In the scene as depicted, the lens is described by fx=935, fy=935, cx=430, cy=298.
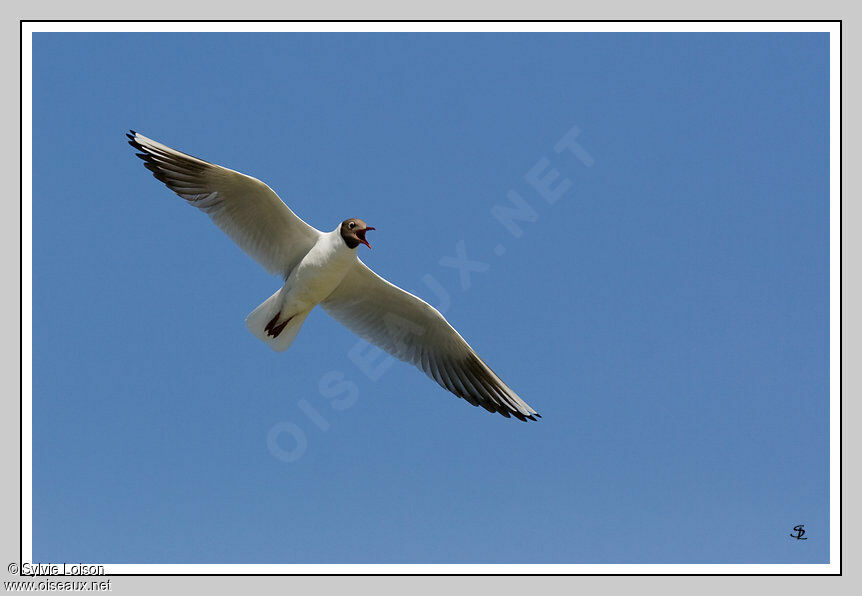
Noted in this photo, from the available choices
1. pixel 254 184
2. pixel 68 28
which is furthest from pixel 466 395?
pixel 68 28

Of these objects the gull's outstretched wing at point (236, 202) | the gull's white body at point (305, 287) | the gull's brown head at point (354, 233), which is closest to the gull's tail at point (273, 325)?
the gull's white body at point (305, 287)

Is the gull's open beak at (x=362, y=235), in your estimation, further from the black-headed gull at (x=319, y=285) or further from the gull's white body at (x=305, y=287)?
the gull's white body at (x=305, y=287)

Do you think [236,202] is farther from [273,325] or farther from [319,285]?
[273,325]

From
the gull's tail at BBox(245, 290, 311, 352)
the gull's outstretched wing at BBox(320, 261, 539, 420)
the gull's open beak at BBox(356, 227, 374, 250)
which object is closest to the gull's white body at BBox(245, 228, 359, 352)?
the gull's tail at BBox(245, 290, 311, 352)

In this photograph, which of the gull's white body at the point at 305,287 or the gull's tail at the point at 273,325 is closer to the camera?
the gull's white body at the point at 305,287

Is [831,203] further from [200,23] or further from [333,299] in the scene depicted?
[200,23]

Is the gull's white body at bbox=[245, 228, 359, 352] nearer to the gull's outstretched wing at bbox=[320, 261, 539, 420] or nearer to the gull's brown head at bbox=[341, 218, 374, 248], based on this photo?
the gull's brown head at bbox=[341, 218, 374, 248]
